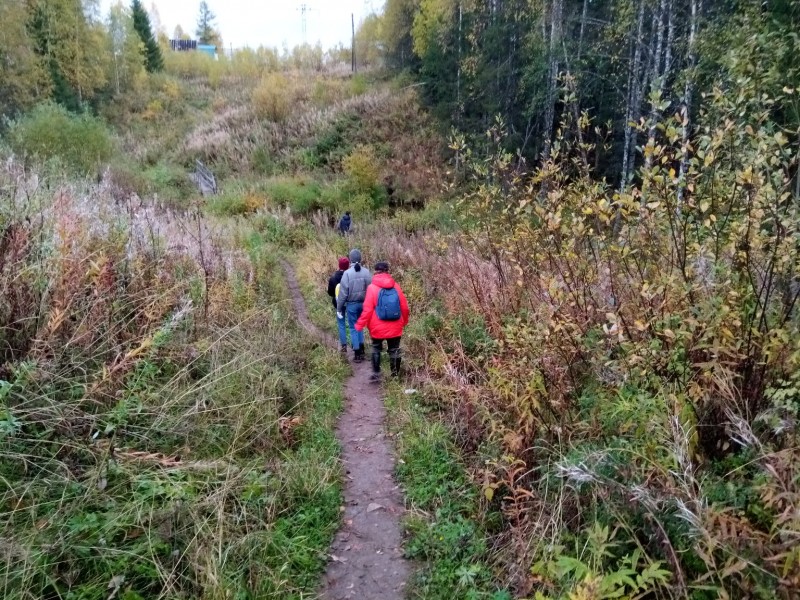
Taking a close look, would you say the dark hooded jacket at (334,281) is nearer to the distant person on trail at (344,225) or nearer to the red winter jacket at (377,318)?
the red winter jacket at (377,318)

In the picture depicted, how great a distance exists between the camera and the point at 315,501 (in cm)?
412

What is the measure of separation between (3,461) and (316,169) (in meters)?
25.3

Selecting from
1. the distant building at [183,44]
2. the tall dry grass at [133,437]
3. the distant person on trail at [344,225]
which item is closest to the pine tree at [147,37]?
the distant building at [183,44]

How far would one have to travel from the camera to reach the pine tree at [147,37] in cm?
4672

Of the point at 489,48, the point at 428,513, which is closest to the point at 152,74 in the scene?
the point at 489,48

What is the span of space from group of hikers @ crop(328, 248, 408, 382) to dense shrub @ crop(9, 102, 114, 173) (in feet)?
44.6

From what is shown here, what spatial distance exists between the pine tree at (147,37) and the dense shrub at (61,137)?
32943 mm

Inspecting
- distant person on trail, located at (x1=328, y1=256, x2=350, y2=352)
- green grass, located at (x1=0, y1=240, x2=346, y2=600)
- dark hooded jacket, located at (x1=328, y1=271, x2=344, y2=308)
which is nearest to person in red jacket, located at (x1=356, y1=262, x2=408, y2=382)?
distant person on trail, located at (x1=328, y1=256, x2=350, y2=352)

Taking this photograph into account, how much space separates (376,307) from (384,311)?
0.45 feet

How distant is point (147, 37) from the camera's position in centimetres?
4725

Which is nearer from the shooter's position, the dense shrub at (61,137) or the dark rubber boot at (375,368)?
the dark rubber boot at (375,368)

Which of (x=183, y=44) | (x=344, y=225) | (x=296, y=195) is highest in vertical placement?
(x=183, y=44)

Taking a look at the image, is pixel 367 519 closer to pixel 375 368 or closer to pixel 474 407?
pixel 474 407

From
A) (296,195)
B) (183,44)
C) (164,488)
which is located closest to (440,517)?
(164,488)
